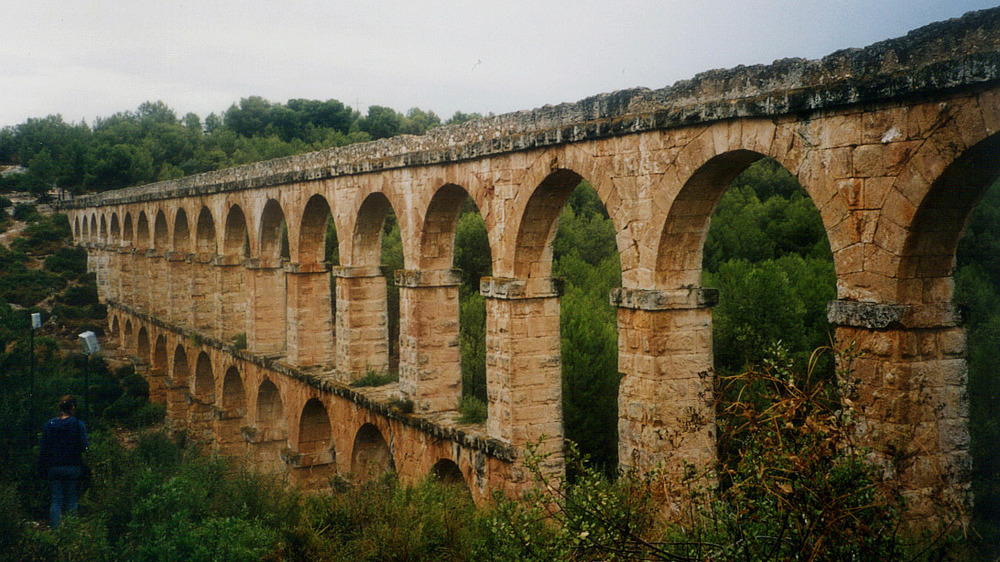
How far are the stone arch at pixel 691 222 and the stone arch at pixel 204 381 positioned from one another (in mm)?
14956

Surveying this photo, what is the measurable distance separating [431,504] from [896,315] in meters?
4.34

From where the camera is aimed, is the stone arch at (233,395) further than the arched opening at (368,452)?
Yes

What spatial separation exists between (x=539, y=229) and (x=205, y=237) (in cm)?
1337

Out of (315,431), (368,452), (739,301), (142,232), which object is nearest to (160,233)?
(142,232)

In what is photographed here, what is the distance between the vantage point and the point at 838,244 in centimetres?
537

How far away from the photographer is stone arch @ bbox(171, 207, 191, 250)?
70.6ft

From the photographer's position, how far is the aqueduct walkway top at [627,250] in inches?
197

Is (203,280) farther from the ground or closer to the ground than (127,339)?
farther from the ground

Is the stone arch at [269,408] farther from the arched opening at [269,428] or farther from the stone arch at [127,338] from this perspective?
the stone arch at [127,338]

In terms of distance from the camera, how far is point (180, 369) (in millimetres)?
21594

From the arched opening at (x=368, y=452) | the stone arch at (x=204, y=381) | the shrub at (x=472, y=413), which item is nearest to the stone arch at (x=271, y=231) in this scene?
the stone arch at (x=204, y=381)

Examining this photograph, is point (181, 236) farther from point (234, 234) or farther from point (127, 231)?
point (127, 231)

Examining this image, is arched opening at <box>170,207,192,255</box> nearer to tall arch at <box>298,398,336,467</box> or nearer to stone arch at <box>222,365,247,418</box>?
stone arch at <box>222,365,247,418</box>

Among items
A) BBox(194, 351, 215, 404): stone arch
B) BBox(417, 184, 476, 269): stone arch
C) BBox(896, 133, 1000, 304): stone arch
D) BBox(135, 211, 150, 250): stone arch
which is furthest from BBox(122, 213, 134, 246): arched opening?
BBox(896, 133, 1000, 304): stone arch
